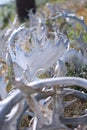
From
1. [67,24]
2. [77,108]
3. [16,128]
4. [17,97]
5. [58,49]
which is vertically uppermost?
[17,97]

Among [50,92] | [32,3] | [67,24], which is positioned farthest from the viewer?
[32,3]

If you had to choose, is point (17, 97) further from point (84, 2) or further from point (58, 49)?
point (84, 2)

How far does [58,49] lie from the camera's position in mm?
3680

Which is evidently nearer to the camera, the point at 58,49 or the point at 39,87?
the point at 39,87

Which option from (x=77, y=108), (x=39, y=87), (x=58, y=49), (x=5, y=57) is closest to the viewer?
(x=39, y=87)

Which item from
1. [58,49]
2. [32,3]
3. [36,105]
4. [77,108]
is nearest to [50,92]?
[36,105]

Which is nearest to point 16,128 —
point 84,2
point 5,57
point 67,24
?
point 5,57

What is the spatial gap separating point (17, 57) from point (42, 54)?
0.18 m

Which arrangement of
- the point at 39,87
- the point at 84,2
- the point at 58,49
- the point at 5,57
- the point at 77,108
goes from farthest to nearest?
the point at 84,2
the point at 5,57
the point at 58,49
the point at 77,108
the point at 39,87

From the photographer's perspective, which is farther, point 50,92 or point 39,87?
point 50,92

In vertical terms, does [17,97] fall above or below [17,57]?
above

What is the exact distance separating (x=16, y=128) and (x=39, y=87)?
0.25 metres

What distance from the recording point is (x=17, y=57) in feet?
11.7

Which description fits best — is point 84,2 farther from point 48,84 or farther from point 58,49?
point 48,84
